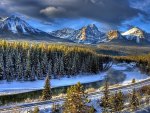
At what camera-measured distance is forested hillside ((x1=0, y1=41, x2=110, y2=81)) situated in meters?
113

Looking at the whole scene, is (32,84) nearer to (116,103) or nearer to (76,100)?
(116,103)

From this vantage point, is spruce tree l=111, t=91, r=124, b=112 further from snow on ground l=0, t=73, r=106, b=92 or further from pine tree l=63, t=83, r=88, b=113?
snow on ground l=0, t=73, r=106, b=92

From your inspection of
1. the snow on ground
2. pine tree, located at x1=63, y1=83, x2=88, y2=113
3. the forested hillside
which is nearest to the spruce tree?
pine tree, located at x1=63, y1=83, x2=88, y2=113

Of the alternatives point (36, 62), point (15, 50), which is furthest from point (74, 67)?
point (15, 50)

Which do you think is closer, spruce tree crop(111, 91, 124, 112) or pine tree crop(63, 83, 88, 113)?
pine tree crop(63, 83, 88, 113)

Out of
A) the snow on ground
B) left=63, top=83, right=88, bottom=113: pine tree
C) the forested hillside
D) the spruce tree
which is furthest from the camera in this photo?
the forested hillside

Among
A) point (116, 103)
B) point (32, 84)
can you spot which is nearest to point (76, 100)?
point (116, 103)

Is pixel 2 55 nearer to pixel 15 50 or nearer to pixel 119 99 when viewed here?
pixel 15 50

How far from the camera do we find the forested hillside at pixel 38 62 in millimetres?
113175

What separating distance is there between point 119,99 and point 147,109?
5.71 meters

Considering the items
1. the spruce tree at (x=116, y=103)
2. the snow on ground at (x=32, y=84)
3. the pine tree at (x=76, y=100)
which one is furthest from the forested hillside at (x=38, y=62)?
the pine tree at (x=76, y=100)

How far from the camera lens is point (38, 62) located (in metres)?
121

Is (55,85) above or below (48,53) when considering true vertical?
below

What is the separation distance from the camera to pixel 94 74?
149000 millimetres
